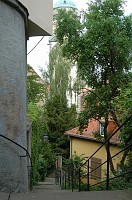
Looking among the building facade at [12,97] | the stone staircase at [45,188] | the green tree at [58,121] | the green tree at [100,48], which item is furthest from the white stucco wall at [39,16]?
the green tree at [58,121]

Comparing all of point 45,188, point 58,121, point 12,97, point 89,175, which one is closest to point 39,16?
point 12,97

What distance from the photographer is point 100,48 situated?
15.0 m

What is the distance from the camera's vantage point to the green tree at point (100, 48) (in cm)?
1498

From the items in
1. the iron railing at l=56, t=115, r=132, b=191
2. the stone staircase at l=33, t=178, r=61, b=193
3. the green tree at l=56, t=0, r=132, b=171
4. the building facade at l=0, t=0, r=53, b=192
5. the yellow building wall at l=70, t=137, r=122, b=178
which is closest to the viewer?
the iron railing at l=56, t=115, r=132, b=191

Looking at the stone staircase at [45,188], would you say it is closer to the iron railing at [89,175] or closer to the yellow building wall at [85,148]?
the iron railing at [89,175]

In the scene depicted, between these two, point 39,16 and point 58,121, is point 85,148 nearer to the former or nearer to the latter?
point 58,121

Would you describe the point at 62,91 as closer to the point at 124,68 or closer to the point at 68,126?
the point at 68,126

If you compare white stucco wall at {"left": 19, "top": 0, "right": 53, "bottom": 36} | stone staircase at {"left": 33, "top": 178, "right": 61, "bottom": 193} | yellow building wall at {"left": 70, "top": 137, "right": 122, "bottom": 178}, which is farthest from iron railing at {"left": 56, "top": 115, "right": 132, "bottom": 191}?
yellow building wall at {"left": 70, "top": 137, "right": 122, "bottom": 178}

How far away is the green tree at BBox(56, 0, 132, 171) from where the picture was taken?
49.1 feet

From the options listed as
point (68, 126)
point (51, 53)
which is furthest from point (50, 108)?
point (51, 53)

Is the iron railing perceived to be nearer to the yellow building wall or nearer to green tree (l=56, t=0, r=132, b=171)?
green tree (l=56, t=0, r=132, b=171)

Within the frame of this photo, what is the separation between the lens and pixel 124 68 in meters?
16.2

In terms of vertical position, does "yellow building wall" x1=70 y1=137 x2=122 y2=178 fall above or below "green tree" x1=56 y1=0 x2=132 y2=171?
below

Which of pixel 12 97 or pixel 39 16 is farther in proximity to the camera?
pixel 39 16
